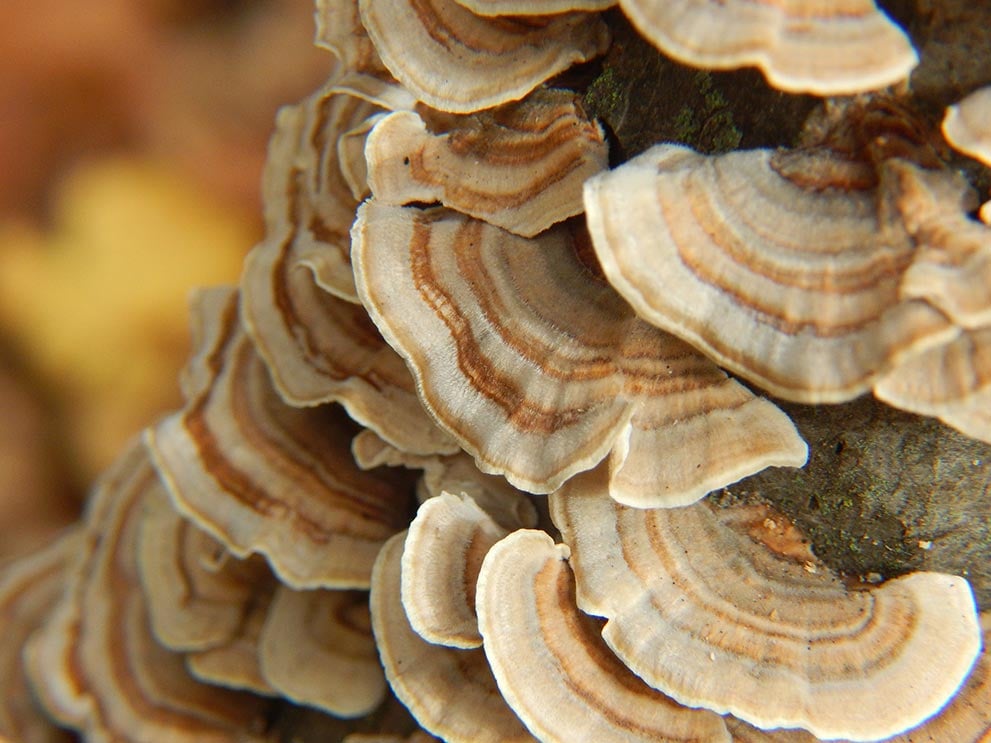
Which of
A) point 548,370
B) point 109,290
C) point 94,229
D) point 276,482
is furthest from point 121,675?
point 94,229

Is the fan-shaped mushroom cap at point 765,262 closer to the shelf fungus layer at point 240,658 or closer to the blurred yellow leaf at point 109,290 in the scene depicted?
the shelf fungus layer at point 240,658

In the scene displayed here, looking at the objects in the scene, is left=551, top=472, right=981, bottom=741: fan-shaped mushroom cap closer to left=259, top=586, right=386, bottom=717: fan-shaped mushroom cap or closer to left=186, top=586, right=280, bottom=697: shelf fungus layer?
left=259, top=586, right=386, bottom=717: fan-shaped mushroom cap

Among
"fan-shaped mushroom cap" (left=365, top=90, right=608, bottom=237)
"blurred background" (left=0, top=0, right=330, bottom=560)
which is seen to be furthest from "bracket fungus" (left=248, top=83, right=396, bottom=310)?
"blurred background" (left=0, top=0, right=330, bottom=560)

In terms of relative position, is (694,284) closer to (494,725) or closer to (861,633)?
(861,633)

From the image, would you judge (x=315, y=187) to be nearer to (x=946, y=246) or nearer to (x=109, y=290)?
(x=946, y=246)

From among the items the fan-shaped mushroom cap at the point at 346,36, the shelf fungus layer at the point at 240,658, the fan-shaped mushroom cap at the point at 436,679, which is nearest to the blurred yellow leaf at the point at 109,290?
the shelf fungus layer at the point at 240,658

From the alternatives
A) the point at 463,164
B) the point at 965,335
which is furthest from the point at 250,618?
the point at 965,335
